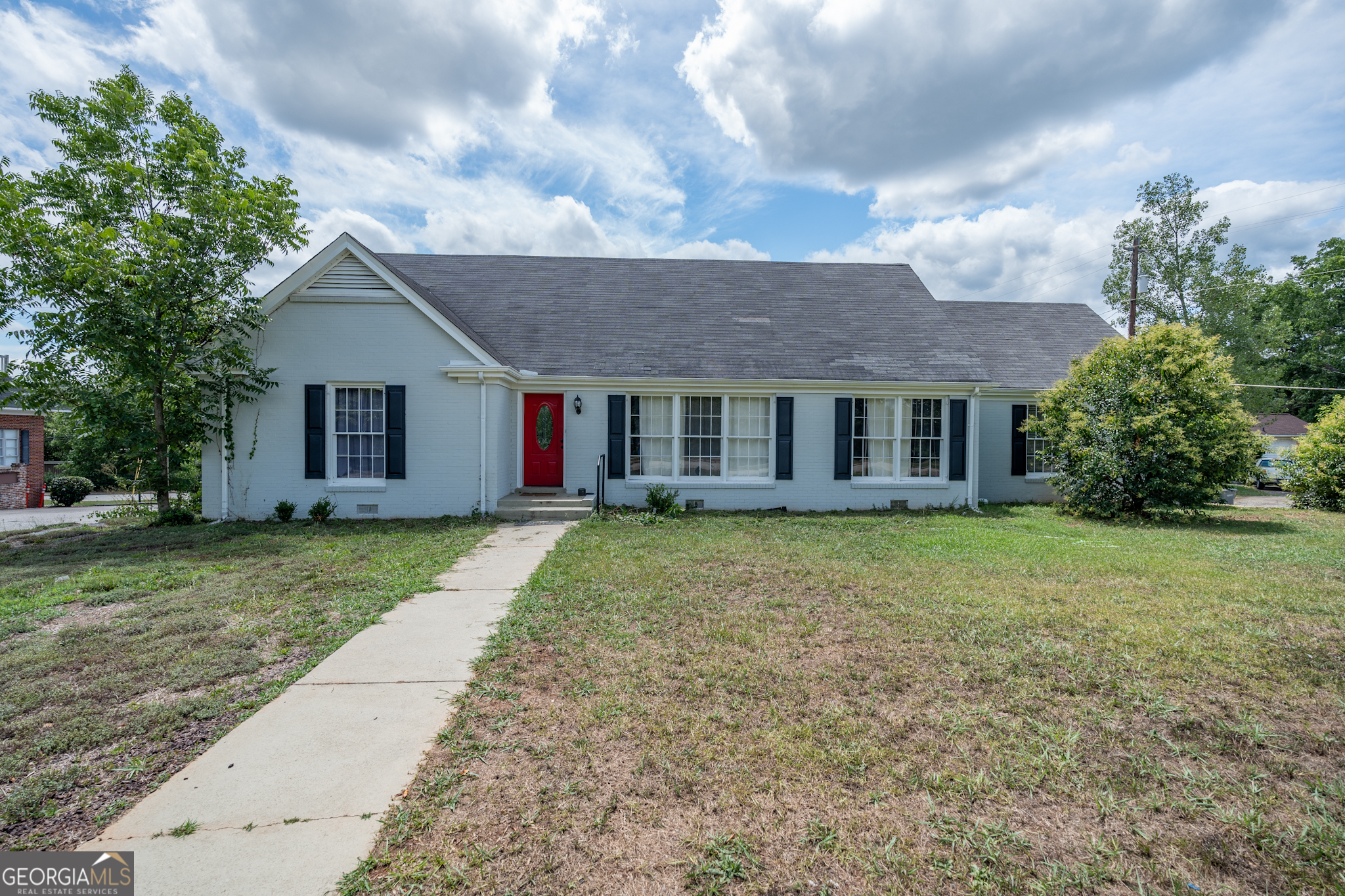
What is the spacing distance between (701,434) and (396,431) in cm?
629

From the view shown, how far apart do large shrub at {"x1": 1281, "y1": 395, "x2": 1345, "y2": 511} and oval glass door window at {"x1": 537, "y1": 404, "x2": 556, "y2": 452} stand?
18.5 meters

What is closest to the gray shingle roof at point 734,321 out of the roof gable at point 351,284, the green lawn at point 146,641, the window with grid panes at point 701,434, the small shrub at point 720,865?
the roof gable at point 351,284

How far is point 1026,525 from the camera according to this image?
1104 centimetres

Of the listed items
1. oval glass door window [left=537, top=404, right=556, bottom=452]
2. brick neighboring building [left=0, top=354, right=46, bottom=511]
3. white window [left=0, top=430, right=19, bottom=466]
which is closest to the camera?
oval glass door window [left=537, top=404, right=556, bottom=452]

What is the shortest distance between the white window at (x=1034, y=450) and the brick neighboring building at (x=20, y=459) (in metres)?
29.7

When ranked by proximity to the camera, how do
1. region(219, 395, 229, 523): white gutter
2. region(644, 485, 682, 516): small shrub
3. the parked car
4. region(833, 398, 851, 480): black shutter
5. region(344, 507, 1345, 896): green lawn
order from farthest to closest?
the parked car → region(833, 398, 851, 480): black shutter → region(644, 485, 682, 516): small shrub → region(219, 395, 229, 523): white gutter → region(344, 507, 1345, 896): green lawn

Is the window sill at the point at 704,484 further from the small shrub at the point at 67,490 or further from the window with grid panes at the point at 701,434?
the small shrub at the point at 67,490

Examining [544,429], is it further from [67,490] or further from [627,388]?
[67,490]

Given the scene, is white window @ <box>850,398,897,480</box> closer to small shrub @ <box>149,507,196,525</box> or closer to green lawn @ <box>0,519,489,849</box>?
green lawn @ <box>0,519,489,849</box>

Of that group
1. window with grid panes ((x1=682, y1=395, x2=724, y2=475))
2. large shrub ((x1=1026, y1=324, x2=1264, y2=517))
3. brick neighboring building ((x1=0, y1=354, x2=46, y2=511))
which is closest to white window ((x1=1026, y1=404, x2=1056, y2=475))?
large shrub ((x1=1026, y1=324, x2=1264, y2=517))

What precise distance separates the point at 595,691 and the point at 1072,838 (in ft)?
8.76

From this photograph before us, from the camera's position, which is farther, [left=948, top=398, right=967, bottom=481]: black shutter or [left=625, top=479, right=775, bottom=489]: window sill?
[left=948, top=398, right=967, bottom=481]: black shutter

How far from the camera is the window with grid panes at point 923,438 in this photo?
1305 cm

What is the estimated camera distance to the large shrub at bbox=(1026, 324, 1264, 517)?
434 inches
